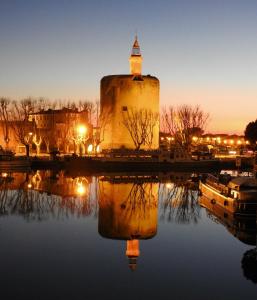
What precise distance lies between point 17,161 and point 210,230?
809 inches

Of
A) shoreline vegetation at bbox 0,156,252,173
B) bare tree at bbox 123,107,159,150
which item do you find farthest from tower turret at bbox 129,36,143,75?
shoreline vegetation at bbox 0,156,252,173

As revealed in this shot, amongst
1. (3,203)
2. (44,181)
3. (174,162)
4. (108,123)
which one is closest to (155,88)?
(108,123)

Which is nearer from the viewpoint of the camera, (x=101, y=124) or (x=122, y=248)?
(x=122, y=248)

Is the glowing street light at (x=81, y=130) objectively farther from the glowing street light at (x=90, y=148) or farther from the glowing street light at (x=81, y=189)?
the glowing street light at (x=81, y=189)

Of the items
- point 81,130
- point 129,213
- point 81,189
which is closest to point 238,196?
point 129,213

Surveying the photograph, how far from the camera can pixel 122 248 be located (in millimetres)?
9625

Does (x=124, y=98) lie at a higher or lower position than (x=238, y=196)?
higher

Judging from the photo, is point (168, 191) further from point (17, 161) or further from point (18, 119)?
point (18, 119)

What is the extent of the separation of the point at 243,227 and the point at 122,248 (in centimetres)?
375

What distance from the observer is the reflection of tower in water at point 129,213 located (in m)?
10.7

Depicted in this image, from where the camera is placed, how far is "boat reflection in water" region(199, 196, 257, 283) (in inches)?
328

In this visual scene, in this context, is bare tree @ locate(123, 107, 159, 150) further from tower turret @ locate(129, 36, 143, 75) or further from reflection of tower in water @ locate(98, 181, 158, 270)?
reflection of tower in water @ locate(98, 181, 158, 270)

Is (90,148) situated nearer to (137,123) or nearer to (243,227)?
(137,123)

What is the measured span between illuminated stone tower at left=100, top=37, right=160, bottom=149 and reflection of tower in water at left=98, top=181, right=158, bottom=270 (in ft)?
52.4
